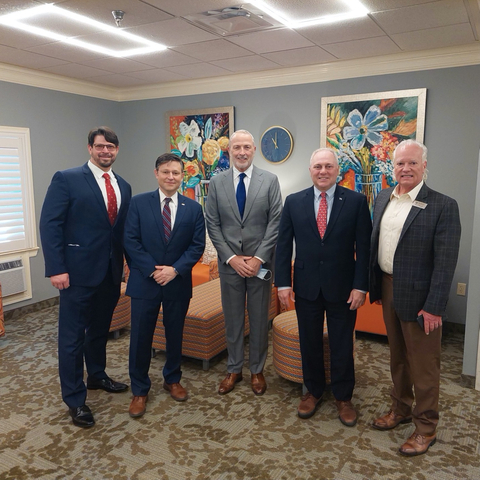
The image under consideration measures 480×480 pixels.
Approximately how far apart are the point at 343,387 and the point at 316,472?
0.58m

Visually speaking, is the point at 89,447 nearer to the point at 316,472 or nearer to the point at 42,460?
the point at 42,460

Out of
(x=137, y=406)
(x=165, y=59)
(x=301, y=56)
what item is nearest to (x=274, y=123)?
(x=301, y=56)

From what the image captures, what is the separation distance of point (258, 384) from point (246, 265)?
2.83 feet

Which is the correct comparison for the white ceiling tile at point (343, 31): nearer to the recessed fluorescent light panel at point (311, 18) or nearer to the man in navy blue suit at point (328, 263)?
the recessed fluorescent light panel at point (311, 18)

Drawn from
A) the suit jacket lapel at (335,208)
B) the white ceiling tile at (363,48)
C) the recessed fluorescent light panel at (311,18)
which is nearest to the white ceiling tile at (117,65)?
the recessed fluorescent light panel at (311,18)

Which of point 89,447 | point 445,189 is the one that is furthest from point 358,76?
point 89,447

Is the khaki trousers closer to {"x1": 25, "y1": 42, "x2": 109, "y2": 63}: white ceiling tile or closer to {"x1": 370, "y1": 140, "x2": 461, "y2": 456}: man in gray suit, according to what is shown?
{"x1": 370, "y1": 140, "x2": 461, "y2": 456}: man in gray suit

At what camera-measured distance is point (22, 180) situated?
15.9 feet

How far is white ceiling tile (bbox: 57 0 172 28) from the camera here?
2842 mm

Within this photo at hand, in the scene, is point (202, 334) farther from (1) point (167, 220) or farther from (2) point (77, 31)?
(2) point (77, 31)

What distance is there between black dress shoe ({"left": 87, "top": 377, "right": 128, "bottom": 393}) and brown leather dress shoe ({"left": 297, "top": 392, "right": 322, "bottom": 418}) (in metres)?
1.23

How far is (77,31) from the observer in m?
3.45

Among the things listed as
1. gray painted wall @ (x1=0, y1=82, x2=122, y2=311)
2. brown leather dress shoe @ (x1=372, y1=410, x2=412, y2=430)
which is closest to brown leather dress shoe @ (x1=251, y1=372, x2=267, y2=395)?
brown leather dress shoe @ (x1=372, y1=410, x2=412, y2=430)

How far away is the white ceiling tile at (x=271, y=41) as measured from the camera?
3.53m
